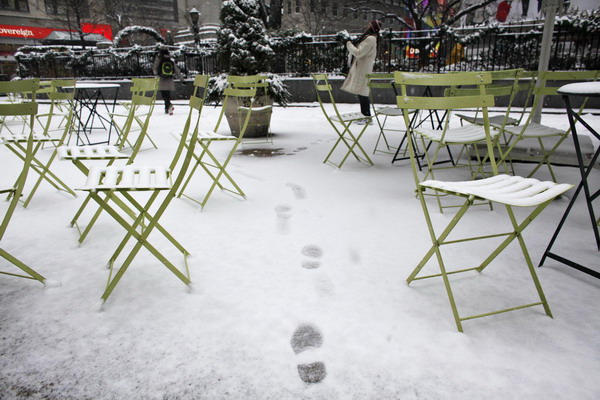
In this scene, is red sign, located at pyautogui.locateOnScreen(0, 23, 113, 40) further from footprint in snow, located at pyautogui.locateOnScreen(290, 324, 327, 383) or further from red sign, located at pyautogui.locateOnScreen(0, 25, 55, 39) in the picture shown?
footprint in snow, located at pyautogui.locateOnScreen(290, 324, 327, 383)

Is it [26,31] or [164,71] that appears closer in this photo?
[164,71]

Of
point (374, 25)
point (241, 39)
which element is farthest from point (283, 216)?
point (374, 25)

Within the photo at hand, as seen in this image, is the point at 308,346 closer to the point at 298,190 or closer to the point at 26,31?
the point at 298,190

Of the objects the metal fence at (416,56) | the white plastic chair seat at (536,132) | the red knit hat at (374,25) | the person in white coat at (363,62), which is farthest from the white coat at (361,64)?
the metal fence at (416,56)

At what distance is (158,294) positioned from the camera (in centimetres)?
213

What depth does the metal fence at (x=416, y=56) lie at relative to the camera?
1112cm

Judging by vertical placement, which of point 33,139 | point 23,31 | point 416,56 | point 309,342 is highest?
point 23,31

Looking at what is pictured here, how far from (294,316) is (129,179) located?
1.06 m

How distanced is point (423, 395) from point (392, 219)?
70.5 inches

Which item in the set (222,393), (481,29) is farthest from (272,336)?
(481,29)

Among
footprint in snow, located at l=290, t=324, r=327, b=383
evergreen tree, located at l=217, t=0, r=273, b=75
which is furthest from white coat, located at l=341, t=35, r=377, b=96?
footprint in snow, located at l=290, t=324, r=327, b=383

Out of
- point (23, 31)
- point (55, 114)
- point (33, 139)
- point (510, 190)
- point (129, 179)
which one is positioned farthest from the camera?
point (23, 31)

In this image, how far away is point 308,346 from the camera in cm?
172

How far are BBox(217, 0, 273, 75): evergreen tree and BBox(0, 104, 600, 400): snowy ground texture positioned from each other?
388 cm
